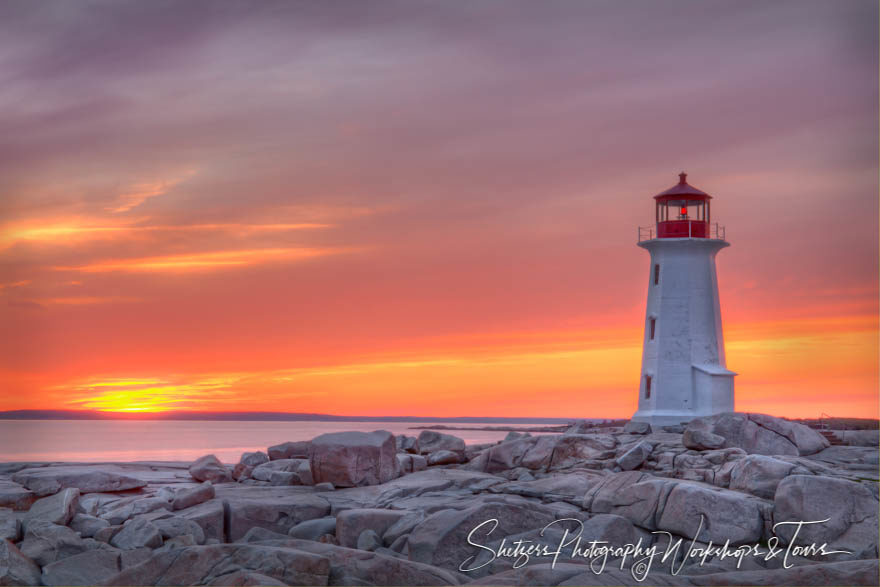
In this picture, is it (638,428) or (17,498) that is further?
(638,428)

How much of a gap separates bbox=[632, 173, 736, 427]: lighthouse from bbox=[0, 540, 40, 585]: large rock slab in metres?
19.5

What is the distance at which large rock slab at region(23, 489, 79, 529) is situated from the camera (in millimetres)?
14602

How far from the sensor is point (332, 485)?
18266 millimetres

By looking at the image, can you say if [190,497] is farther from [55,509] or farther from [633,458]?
[633,458]

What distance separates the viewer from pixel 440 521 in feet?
45.2

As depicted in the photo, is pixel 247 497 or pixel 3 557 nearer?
pixel 3 557

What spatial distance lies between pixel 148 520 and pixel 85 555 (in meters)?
1.90

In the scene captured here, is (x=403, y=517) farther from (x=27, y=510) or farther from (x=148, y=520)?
(x=27, y=510)

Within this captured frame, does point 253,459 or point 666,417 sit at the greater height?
point 666,417

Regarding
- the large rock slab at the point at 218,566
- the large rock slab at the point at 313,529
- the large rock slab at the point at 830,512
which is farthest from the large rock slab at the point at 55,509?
the large rock slab at the point at 830,512

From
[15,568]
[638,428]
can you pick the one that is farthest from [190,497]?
[638,428]

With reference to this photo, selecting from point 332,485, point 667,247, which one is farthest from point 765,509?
point 667,247

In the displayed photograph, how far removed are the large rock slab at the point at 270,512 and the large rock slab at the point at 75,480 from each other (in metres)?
2.94

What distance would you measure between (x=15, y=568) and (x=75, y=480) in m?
5.65
